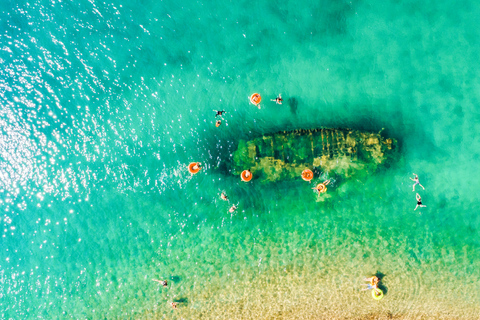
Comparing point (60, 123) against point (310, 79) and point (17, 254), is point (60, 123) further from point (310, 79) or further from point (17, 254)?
point (310, 79)

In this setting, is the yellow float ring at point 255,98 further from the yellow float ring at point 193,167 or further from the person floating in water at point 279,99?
the yellow float ring at point 193,167

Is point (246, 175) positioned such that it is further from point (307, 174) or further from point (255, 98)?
point (255, 98)

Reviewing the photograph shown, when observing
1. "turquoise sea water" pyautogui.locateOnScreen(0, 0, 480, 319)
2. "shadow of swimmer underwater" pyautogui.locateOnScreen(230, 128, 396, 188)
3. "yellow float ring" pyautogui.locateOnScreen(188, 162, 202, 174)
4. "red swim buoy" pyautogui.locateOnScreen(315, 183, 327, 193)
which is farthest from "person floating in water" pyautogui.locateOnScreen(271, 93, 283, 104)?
Result: "yellow float ring" pyautogui.locateOnScreen(188, 162, 202, 174)

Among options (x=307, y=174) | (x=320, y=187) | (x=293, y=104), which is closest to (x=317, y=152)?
(x=307, y=174)

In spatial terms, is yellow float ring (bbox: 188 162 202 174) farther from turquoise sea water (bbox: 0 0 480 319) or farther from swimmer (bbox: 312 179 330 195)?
swimmer (bbox: 312 179 330 195)

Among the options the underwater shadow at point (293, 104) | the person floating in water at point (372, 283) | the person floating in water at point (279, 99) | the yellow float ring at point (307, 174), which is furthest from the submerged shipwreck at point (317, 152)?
the person floating in water at point (372, 283)

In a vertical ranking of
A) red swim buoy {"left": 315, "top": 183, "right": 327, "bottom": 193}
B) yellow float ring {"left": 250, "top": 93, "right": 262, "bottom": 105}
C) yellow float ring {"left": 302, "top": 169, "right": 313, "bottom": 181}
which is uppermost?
yellow float ring {"left": 250, "top": 93, "right": 262, "bottom": 105}
